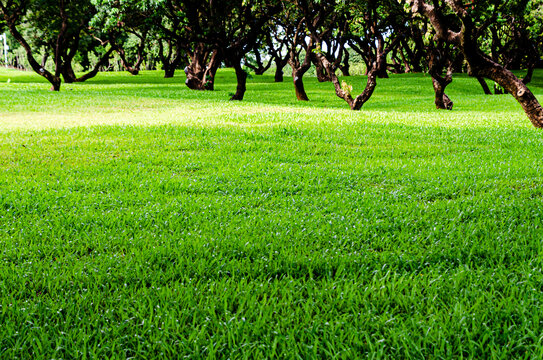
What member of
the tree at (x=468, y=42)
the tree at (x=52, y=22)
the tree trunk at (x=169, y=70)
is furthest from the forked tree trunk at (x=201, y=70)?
the tree at (x=468, y=42)

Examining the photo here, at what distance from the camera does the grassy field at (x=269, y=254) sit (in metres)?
2.69

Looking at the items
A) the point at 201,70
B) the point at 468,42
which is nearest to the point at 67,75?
the point at 201,70

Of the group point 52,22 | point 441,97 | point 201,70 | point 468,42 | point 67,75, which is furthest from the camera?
point 67,75

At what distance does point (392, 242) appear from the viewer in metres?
4.17

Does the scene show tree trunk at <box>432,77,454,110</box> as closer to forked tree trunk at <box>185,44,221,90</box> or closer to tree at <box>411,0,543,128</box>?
tree at <box>411,0,543,128</box>

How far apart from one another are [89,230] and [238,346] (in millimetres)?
2529

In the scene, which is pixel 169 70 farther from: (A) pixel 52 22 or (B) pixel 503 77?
(B) pixel 503 77

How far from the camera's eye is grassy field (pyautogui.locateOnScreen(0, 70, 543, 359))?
2.69 meters

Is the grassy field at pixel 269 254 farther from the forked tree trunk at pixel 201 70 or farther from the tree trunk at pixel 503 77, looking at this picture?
the forked tree trunk at pixel 201 70

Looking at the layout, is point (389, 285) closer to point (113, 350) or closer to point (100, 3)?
point (113, 350)

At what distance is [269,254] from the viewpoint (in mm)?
3842

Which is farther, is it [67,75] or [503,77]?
[67,75]

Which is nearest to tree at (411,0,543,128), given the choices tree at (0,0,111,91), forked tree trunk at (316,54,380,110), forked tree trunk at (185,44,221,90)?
forked tree trunk at (316,54,380,110)

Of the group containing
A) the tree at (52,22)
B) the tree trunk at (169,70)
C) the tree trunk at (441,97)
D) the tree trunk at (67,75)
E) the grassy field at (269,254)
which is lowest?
the grassy field at (269,254)
